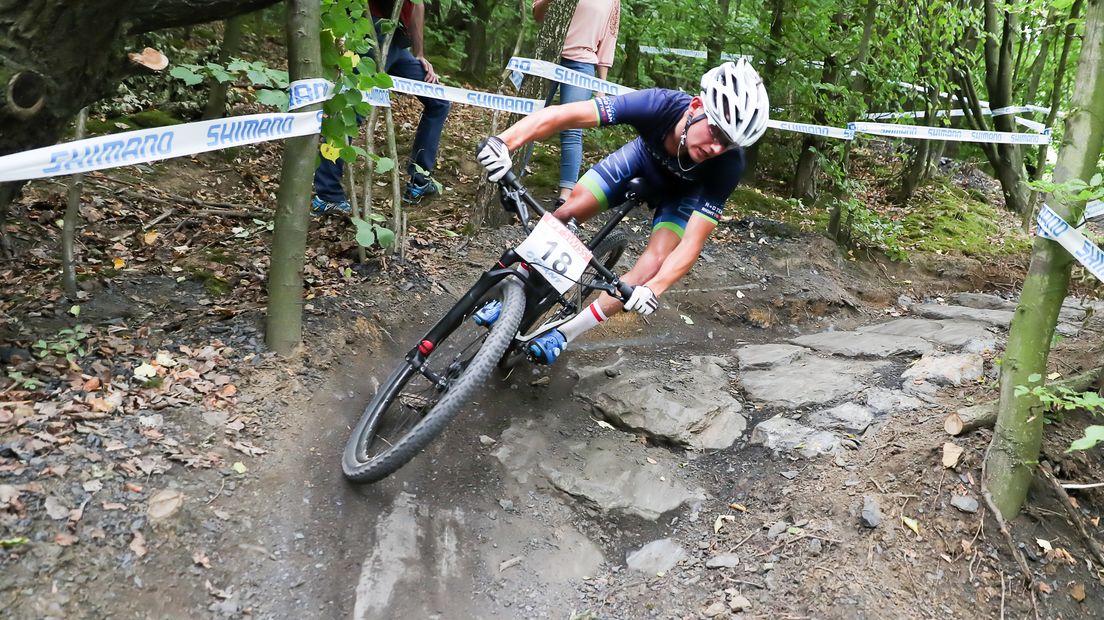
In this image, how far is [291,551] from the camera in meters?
2.84

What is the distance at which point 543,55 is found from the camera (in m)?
5.62

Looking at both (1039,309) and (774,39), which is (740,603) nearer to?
(1039,309)

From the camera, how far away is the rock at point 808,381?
4.11 m

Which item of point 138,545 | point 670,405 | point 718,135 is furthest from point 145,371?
point 718,135

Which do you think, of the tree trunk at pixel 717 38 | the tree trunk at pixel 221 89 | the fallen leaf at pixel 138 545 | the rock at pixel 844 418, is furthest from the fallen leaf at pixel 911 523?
the tree trunk at pixel 221 89

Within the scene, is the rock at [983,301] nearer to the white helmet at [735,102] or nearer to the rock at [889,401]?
the rock at [889,401]

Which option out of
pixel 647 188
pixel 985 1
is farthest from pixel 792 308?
pixel 985 1

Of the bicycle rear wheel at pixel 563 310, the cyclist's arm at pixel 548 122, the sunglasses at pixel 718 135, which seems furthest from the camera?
the bicycle rear wheel at pixel 563 310

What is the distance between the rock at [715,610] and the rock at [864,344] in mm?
2613

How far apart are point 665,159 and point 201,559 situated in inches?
117

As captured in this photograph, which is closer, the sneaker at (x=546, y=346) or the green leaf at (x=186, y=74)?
the green leaf at (x=186, y=74)

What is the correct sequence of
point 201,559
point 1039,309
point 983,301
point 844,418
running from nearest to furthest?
point 201,559 < point 1039,309 < point 844,418 < point 983,301

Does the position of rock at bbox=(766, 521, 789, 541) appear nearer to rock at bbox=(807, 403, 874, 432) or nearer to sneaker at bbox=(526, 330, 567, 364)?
rock at bbox=(807, 403, 874, 432)

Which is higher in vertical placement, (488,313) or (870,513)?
(488,313)
